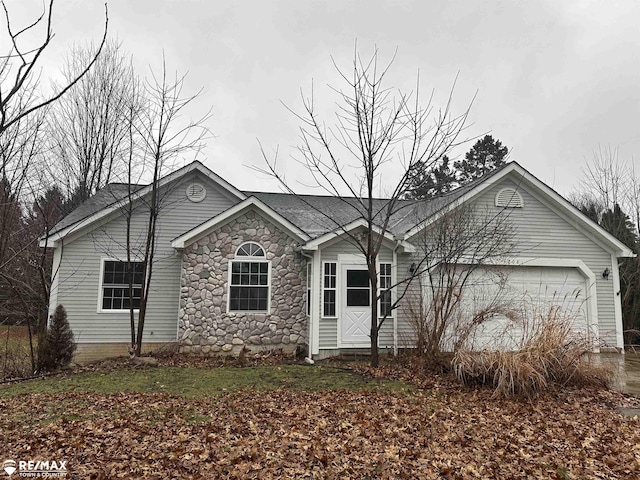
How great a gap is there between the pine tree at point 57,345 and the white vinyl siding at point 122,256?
1.05 metres

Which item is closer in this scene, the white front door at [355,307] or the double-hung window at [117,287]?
the white front door at [355,307]

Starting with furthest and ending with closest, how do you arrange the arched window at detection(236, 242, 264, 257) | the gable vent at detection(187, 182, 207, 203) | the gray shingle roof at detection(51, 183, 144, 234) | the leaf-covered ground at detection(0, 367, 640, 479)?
the gable vent at detection(187, 182, 207, 203)
the gray shingle roof at detection(51, 183, 144, 234)
the arched window at detection(236, 242, 264, 257)
the leaf-covered ground at detection(0, 367, 640, 479)

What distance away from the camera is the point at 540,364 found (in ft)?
23.3

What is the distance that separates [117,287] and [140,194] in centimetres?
277

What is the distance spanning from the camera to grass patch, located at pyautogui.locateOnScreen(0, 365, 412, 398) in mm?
7749

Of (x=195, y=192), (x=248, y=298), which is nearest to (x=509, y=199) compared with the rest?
(x=248, y=298)

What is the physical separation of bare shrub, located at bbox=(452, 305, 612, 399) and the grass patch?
1.33 m

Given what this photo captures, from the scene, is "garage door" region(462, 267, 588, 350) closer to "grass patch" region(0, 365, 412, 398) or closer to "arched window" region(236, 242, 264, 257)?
"grass patch" region(0, 365, 412, 398)

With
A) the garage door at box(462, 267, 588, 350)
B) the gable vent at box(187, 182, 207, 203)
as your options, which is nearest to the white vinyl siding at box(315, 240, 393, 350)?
the garage door at box(462, 267, 588, 350)

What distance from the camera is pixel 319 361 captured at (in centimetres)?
1095

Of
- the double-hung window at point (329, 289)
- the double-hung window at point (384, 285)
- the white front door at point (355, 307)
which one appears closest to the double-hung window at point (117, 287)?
the double-hung window at point (329, 289)

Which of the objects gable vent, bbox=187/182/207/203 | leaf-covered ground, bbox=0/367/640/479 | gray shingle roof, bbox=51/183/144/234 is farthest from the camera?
gable vent, bbox=187/182/207/203

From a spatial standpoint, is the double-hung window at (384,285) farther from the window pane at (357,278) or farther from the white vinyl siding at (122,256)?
the white vinyl siding at (122,256)

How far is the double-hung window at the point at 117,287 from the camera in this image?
12062 mm
